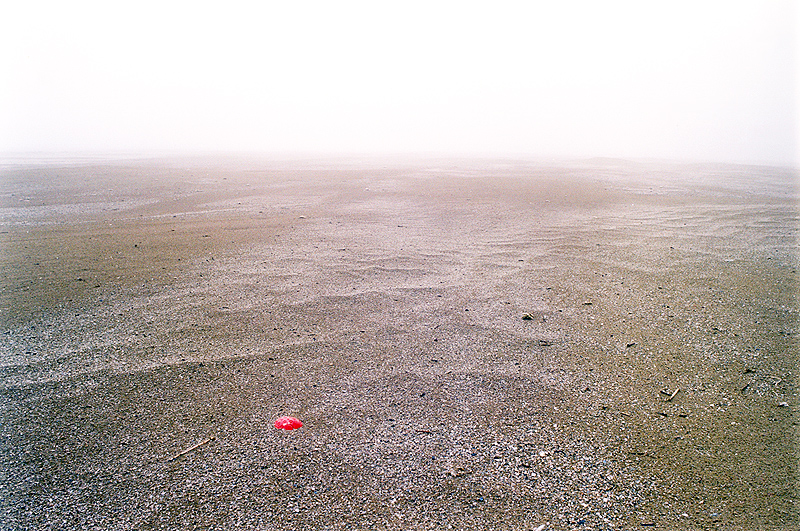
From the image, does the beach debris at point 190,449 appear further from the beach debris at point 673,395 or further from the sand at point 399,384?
the beach debris at point 673,395

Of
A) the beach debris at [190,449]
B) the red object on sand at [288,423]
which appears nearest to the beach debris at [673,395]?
the red object on sand at [288,423]

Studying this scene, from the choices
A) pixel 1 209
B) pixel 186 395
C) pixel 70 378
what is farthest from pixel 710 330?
pixel 1 209

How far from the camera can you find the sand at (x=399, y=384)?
2.26 m

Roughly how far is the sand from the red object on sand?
2.5 inches

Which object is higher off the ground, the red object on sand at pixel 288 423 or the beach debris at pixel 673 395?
the beach debris at pixel 673 395

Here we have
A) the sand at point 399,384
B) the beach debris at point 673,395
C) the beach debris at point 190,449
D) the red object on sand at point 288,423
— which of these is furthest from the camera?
the beach debris at point 673,395

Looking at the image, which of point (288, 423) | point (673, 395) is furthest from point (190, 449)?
point (673, 395)

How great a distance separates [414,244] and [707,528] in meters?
5.81

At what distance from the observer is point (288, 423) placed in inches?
113

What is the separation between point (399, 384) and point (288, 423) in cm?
87

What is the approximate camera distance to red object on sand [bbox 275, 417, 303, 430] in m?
2.83

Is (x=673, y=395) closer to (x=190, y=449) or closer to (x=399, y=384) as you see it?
(x=399, y=384)

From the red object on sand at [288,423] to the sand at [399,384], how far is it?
0.21 feet

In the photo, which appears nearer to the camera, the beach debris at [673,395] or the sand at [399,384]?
the sand at [399,384]
